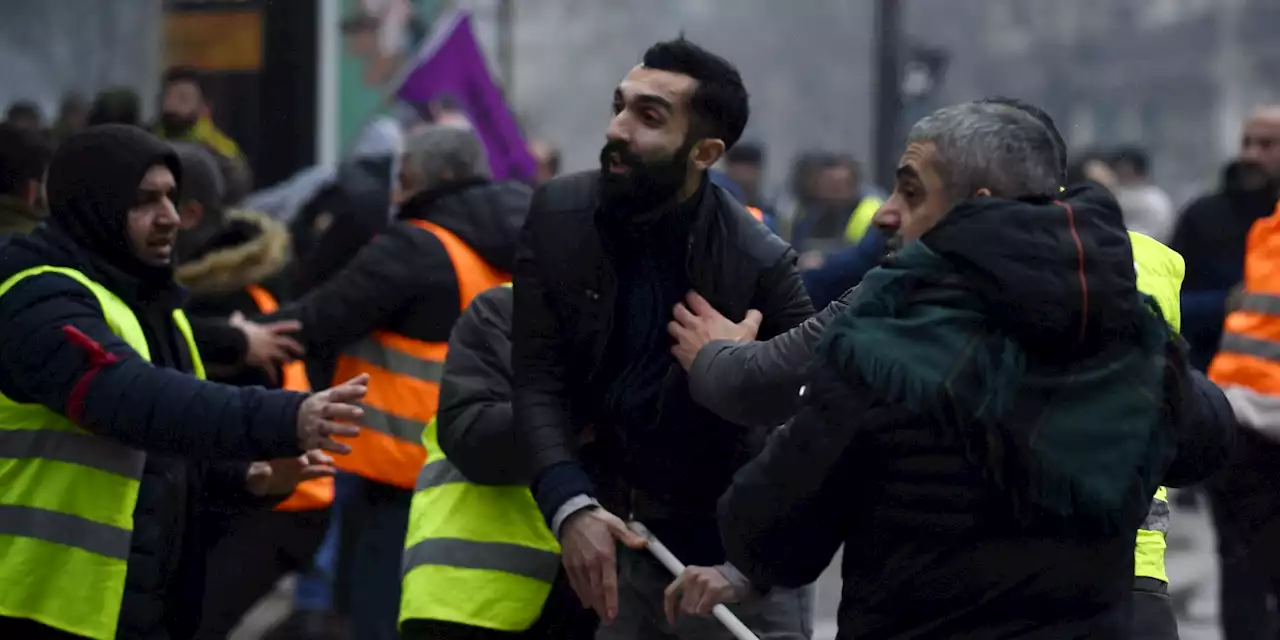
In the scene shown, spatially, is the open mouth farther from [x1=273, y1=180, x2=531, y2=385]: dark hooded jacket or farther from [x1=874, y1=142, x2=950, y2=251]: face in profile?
[x1=273, y1=180, x2=531, y2=385]: dark hooded jacket

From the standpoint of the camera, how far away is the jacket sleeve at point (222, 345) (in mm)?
6031

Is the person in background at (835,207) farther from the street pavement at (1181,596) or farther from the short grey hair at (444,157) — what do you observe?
the short grey hair at (444,157)

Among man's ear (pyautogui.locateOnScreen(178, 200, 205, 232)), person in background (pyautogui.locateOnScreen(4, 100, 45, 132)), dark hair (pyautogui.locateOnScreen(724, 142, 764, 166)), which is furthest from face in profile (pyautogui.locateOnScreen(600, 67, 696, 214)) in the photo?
dark hair (pyautogui.locateOnScreen(724, 142, 764, 166))

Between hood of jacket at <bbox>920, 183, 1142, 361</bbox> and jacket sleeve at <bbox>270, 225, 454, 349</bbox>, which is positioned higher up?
hood of jacket at <bbox>920, 183, 1142, 361</bbox>

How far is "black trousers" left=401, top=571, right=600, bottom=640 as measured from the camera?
486cm

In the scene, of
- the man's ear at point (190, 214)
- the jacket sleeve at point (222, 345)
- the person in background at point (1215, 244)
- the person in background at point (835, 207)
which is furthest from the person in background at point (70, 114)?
the person in background at point (1215, 244)

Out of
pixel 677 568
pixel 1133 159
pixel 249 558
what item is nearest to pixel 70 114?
pixel 249 558

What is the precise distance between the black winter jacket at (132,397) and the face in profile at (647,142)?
2.72 feet

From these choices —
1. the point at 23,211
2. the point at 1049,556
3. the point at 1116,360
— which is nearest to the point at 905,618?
the point at 1049,556

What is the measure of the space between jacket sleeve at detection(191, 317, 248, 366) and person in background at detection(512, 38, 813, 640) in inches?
71.0

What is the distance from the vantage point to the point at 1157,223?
13.5m

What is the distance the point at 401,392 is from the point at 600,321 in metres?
2.07

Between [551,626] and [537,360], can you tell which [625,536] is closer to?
[537,360]

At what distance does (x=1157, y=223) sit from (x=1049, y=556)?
34.9ft
